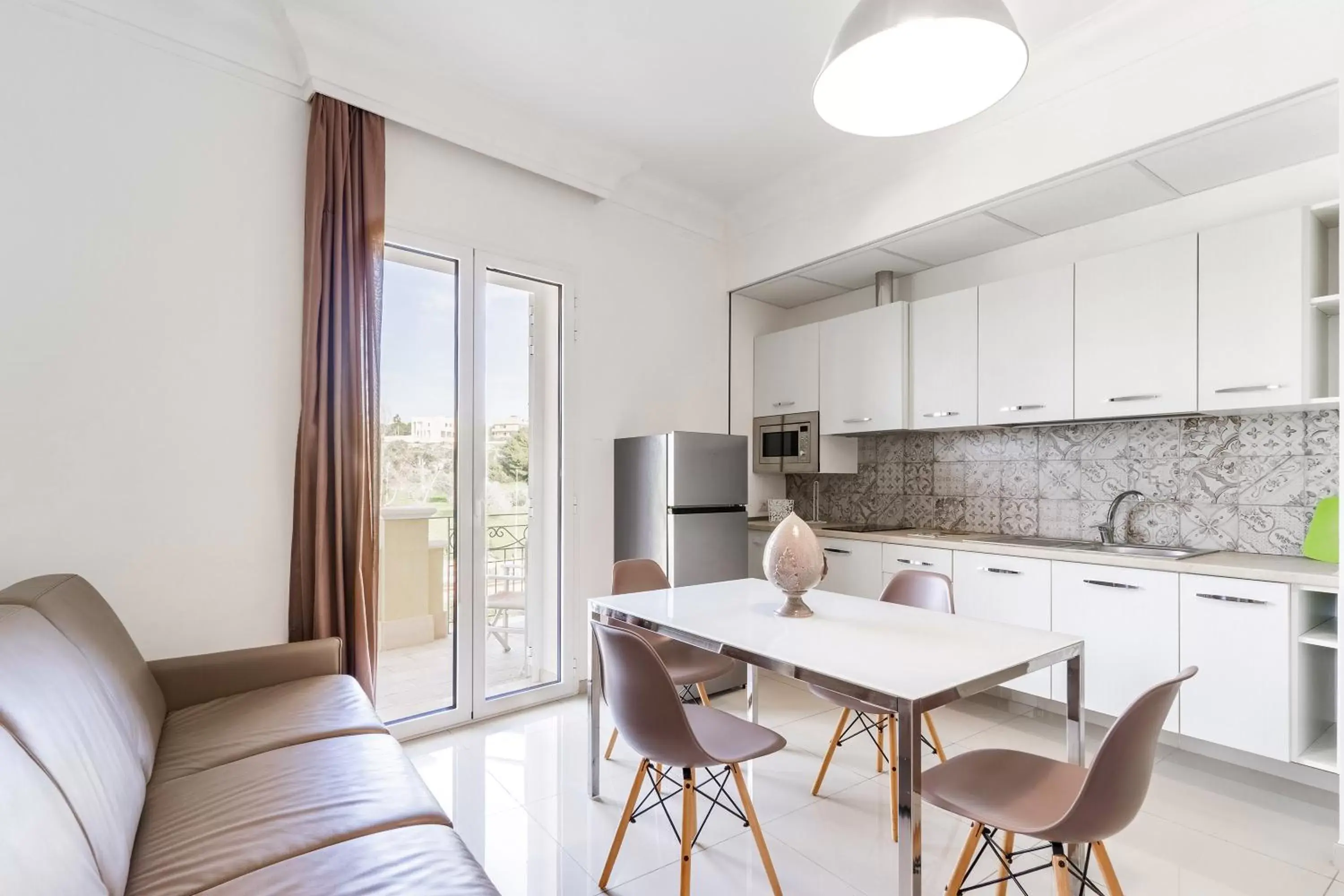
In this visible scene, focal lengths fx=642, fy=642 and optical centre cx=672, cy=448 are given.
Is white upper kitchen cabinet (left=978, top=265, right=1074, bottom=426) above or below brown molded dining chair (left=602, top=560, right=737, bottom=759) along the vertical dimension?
above

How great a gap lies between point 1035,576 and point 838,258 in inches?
79.7

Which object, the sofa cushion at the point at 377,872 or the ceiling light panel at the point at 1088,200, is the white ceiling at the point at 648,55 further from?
the sofa cushion at the point at 377,872

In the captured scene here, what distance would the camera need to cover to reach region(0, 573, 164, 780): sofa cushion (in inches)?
65.2

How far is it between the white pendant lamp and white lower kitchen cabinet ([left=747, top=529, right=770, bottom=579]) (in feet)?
9.57

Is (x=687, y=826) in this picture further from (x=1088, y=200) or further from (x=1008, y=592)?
(x=1088, y=200)

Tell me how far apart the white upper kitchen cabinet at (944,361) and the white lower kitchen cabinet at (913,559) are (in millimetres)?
712

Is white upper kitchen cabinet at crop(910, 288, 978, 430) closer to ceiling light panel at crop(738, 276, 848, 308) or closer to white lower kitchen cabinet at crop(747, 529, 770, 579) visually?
ceiling light panel at crop(738, 276, 848, 308)

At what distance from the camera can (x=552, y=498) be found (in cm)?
363

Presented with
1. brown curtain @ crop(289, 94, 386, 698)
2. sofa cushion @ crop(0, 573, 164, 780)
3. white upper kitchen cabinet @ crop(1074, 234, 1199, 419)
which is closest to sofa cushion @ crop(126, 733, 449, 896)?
sofa cushion @ crop(0, 573, 164, 780)

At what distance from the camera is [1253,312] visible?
8.41 feet

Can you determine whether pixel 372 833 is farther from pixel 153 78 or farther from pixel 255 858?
pixel 153 78

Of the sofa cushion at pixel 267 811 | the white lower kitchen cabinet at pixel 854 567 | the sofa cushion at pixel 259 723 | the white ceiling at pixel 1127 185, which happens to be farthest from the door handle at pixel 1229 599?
the sofa cushion at pixel 259 723

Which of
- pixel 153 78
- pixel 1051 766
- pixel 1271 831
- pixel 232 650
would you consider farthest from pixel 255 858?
pixel 1271 831

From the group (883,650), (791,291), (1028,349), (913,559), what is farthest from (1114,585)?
(791,291)
